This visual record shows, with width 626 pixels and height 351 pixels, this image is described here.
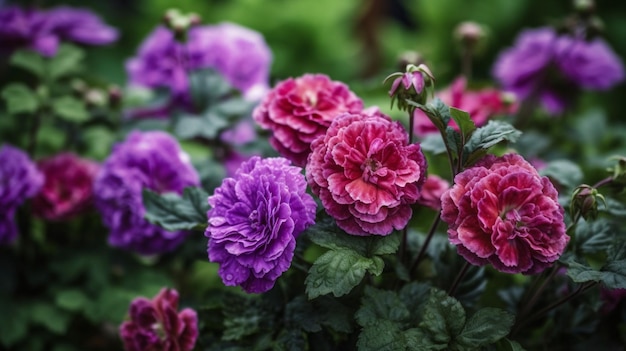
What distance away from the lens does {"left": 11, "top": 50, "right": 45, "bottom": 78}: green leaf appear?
125 cm

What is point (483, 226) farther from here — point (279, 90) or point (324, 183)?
point (279, 90)

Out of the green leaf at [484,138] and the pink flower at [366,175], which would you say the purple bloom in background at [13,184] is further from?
the green leaf at [484,138]

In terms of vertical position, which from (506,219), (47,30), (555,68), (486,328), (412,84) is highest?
(555,68)

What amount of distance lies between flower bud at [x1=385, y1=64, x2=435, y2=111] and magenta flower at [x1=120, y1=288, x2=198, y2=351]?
1.41 feet

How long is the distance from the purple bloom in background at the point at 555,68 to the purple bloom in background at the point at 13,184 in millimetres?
1068

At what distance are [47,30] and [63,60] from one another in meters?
0.13

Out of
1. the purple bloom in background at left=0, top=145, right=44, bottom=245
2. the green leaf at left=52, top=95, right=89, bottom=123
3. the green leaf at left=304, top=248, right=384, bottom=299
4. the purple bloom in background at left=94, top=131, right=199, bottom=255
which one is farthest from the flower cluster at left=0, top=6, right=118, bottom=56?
the green leaf at left=304, top=248, right=384, bottom=299

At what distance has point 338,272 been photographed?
28.4 inches

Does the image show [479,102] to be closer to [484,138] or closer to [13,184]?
[484,138]

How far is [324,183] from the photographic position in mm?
757

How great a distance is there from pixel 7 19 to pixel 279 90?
2.58 feet

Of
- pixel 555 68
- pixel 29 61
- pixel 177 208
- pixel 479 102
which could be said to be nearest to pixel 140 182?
pixel 177 208

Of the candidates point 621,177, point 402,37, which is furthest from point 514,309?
point 402,37

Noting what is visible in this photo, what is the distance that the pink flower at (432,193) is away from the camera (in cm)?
90
